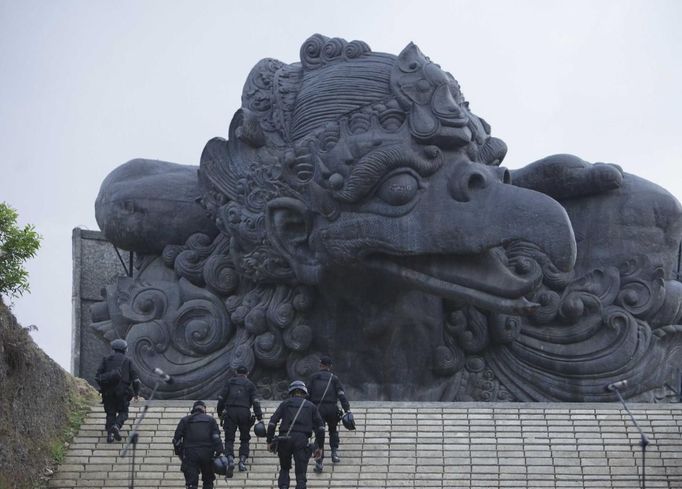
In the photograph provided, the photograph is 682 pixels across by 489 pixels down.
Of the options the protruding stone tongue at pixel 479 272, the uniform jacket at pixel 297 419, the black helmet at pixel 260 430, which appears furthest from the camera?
the protruding stone tongue at pixel 479 272

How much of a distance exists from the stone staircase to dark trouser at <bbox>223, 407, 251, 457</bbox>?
271mm

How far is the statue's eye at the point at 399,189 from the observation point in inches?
1132

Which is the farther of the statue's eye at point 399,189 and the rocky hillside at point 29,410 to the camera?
the statue's eye at point 399,189

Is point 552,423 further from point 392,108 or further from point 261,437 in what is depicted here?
point 392,108

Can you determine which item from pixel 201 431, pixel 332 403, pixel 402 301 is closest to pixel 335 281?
pixel 402 301

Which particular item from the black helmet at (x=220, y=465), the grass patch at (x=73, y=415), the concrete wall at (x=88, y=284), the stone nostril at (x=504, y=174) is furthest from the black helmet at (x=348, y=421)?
the concrete wall at (x=88, y=284)

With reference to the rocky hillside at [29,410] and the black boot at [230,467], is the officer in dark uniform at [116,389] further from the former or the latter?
the black boot at [230,467]

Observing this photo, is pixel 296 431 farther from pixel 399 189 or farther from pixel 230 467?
pixel 399 189

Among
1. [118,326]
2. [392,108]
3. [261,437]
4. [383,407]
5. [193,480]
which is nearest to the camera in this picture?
[193,480]

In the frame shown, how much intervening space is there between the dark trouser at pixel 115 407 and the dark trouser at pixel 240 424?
64.1 inches

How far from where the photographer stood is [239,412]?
2478 centimetres

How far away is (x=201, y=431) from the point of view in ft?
75.9

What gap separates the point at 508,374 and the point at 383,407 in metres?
4.62

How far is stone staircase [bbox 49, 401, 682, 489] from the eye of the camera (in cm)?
2433
